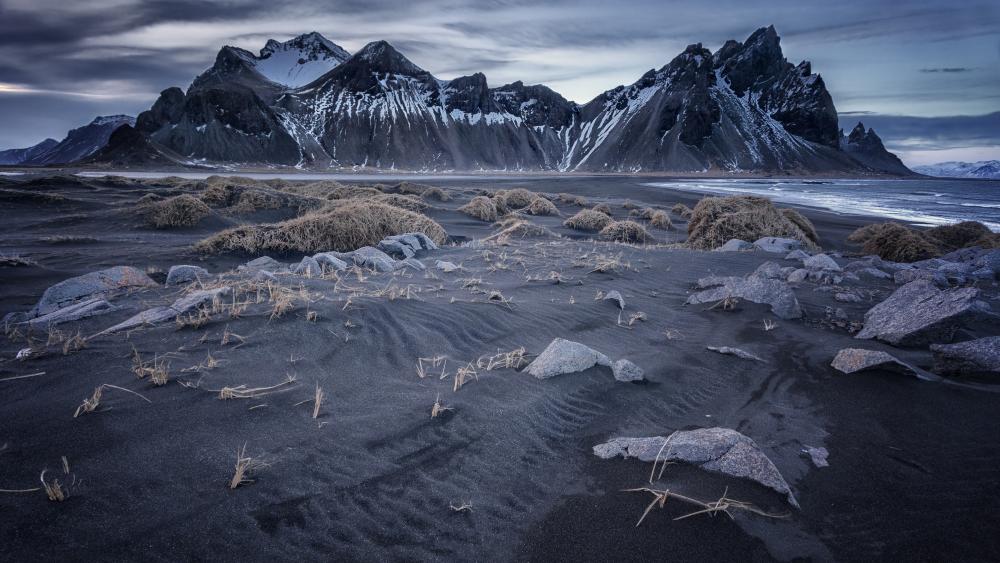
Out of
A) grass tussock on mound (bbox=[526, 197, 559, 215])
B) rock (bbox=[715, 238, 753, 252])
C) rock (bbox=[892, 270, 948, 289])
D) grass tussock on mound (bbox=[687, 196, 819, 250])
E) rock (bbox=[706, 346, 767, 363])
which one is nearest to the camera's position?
rock (bbox=[706, 346, 767, 363])

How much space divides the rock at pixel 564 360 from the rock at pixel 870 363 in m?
1.89

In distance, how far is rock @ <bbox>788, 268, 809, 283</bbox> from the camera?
6412 millimetres

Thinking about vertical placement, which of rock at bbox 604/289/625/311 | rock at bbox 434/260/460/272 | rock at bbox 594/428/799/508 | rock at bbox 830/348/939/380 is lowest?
rock at bbox 594/428/799/508

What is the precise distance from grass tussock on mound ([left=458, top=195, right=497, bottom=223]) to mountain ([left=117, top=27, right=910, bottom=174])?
106694mm

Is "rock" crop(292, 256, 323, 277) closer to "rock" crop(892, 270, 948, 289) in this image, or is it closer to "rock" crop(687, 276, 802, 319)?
"rock" crop(687, 276, 802, 319)

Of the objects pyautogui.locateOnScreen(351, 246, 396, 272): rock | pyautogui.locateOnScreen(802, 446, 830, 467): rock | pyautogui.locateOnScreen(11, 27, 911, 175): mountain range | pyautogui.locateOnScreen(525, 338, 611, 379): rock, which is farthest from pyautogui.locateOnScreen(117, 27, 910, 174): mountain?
pyautogui.locateOnScreen(802, 446, 830, 467): rock

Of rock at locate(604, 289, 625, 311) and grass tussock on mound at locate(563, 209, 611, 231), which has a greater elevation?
grass tussock on mound at locate(563, 209, 611, 231)

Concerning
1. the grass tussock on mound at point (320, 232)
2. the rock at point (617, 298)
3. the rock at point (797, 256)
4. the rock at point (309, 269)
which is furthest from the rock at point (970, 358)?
the grass tussock on mound at point (320, 232)

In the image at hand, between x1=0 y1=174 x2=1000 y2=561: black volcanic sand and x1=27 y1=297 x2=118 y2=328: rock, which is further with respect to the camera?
x1=27 y1=297 x2=118 y2=328: rock

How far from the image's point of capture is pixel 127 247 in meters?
7.98

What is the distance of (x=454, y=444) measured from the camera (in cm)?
250

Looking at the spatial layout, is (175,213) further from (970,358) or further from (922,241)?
(922,241)

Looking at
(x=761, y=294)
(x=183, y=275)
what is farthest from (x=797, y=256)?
(x=183, y=275)

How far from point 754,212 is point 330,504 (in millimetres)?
12711
